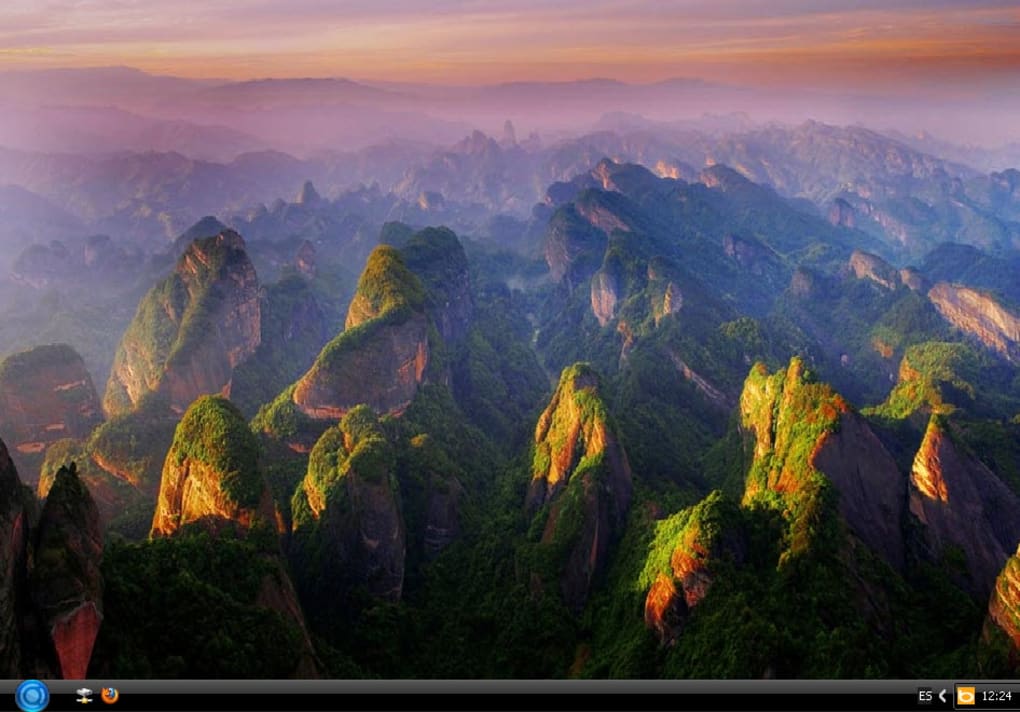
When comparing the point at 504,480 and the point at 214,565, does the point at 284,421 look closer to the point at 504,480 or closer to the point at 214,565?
the point at 504,480

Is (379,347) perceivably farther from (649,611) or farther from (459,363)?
(649,611)

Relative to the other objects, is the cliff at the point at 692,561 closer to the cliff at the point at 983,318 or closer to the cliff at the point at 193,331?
the cliff at the point at 193,331

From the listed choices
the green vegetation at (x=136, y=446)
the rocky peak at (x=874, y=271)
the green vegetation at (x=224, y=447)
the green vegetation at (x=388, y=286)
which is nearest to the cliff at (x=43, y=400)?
the green vegetation at (x=136, y=446)

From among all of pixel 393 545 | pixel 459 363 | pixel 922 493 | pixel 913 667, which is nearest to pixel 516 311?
pixel 459 363

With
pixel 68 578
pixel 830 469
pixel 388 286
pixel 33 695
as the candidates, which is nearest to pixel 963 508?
pixel 830 469

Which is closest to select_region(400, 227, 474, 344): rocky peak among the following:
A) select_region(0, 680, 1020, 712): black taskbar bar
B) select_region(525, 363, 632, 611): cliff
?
select_region(525, 363, 632, 611): cliff

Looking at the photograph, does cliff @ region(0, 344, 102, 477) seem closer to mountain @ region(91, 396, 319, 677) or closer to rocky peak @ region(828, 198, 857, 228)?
mountain @ region(91, 396, 319, 677)
